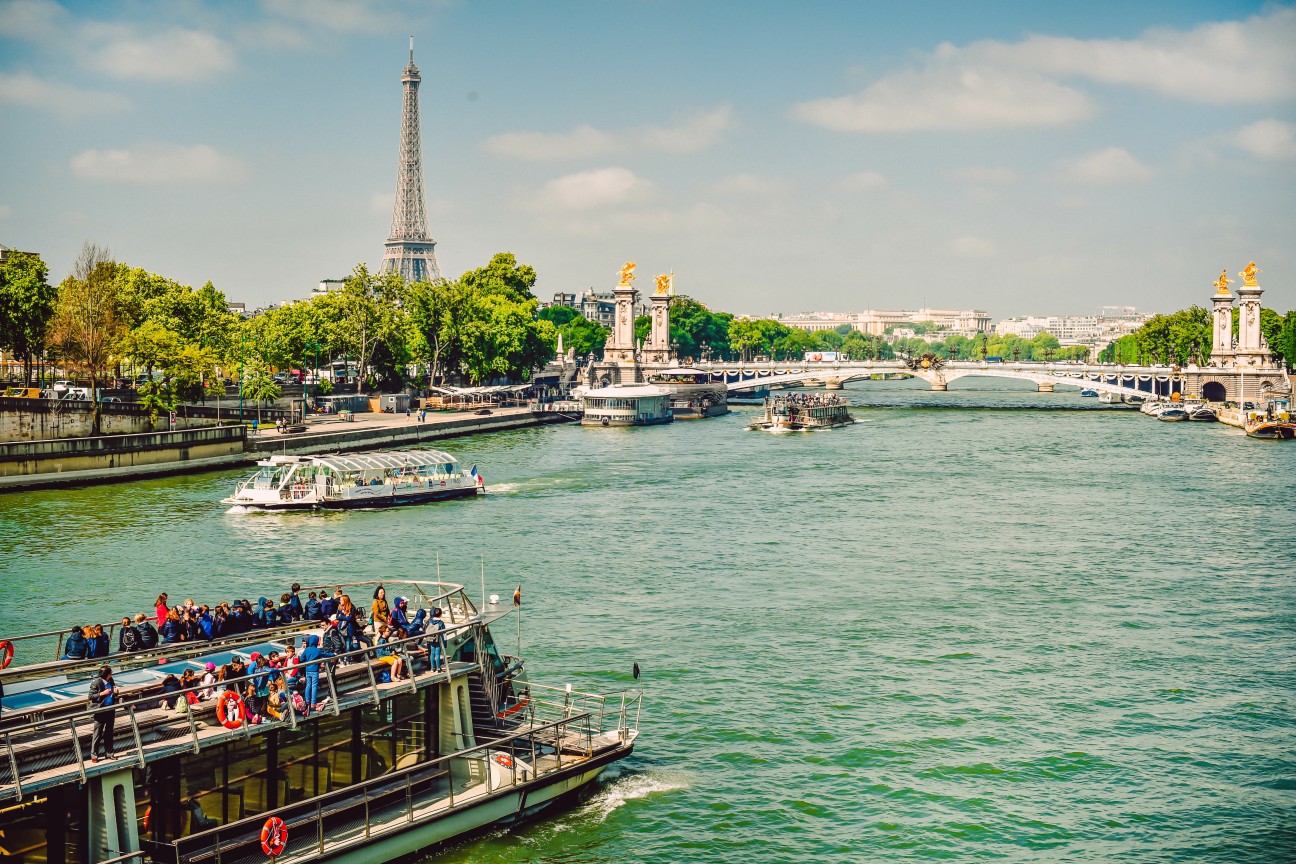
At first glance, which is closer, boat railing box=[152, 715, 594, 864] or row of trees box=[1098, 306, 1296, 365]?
boat railing box=[152, 715, 594, 864]

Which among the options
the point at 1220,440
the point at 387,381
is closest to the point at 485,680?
the point at 1220,440

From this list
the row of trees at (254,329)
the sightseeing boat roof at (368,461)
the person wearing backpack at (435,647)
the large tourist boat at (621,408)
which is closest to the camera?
the person wearing backpack at (435,647)

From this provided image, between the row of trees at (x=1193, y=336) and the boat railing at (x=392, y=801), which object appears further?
the row of trees at (x=1193, y=336)

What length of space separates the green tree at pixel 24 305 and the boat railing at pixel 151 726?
47968 mm

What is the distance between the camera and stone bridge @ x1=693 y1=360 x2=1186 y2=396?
101812mm

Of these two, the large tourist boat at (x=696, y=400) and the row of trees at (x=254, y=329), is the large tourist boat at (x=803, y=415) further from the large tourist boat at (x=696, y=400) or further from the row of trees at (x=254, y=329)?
the row of trees at (x=254, y=329)

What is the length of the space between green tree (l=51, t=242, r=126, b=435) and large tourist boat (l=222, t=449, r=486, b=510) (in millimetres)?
13090

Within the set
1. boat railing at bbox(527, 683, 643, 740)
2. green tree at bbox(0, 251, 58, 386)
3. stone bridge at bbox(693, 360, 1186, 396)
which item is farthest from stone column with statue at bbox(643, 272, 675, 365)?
boat railing at bbox(527, 683, 643, 740)

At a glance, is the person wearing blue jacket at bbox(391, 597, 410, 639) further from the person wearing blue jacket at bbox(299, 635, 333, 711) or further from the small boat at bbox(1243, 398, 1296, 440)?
the small boat at bbox(1243, 398, 1296, 440)

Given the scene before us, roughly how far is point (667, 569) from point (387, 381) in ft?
183

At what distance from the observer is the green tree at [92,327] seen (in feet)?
166

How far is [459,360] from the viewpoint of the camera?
90.3 meters

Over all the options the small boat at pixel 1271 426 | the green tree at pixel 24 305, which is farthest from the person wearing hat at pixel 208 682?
the small boat at pixel 1271 426

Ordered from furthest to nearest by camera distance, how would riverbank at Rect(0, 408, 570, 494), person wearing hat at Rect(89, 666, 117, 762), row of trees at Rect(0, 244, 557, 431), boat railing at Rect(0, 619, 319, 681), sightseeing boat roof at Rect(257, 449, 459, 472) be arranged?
row of trees at Rect(0, 244, 557, 431)
riverbank at Rect(0, 408, 570, 494)
sightseeing boat roof at Rect(257, 449, 459, 472)
boat railing at Rect(0, 619, 319, 681)
person wearing hat at Rect(89, 666, 117, 762)
